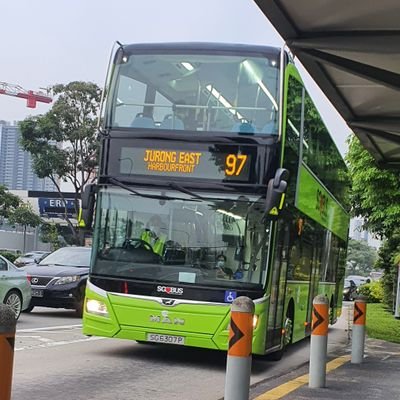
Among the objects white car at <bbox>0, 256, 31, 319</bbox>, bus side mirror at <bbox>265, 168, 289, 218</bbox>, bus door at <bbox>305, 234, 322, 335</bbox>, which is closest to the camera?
bus side mirror at <bbox>265, 168, 289, 218</bbox>

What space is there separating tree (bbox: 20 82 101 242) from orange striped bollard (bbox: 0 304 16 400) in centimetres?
3377

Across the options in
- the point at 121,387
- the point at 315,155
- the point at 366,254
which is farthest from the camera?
the point at 366,254

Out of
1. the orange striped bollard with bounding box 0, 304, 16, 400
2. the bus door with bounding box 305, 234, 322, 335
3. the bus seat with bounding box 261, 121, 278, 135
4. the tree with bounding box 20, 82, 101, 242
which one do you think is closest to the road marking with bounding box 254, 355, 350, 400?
the bus seat with bounding box 261, 121, 278, 135

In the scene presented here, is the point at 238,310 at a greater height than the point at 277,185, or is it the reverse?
the point at 277,185

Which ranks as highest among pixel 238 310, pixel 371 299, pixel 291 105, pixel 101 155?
pixel 291 105

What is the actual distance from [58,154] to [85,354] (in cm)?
2880

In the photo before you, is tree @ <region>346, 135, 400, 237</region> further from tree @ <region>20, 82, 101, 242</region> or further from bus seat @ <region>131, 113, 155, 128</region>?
tree @ <region>20, 82, 101, 242</region>

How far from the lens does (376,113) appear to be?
1116cm

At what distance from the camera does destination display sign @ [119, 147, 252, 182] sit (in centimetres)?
898

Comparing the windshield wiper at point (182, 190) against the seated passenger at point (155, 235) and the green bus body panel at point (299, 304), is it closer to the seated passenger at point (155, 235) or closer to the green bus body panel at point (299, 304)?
the seated passenger at point (155, 235)

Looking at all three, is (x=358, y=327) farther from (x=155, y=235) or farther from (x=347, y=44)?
(x=347, y=44)

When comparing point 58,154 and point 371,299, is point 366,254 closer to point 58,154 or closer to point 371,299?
point 371,299

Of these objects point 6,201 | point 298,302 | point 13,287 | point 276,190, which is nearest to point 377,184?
point 298,302

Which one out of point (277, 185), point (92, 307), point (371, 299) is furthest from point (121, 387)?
point (371, 299)
